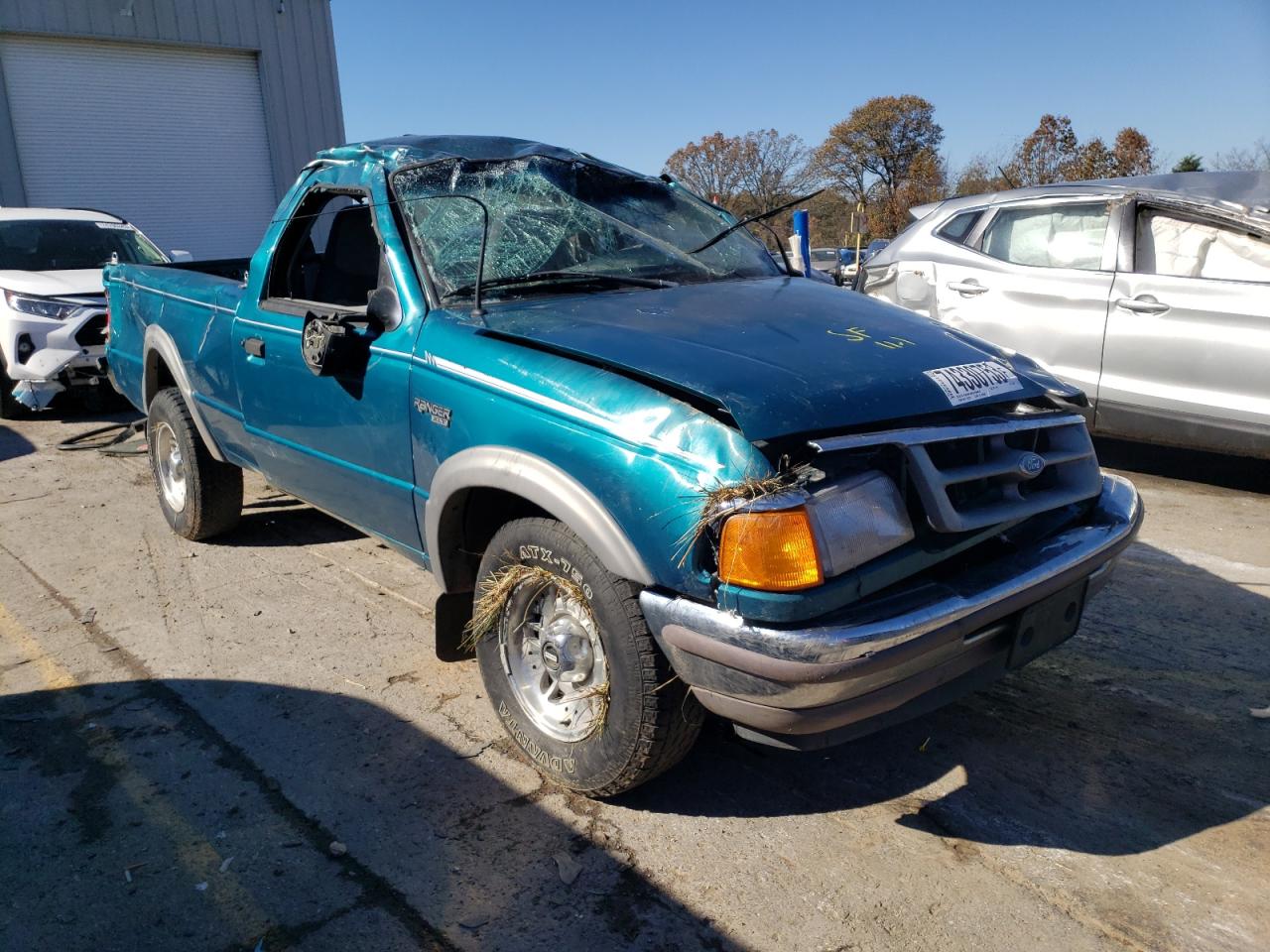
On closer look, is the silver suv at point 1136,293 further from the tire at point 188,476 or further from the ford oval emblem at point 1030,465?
the tire at point 188,476

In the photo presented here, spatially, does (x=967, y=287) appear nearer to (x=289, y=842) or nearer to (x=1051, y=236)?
(x=1051, y=236)

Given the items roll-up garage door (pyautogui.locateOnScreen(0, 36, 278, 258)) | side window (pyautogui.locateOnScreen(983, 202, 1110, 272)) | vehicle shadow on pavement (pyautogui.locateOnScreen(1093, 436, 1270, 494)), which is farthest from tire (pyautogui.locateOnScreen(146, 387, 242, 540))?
roll-up garage door (pyautogui.locateOnScreen(0, 36, 278, 258))

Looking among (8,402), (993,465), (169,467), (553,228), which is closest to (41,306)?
(8,402)

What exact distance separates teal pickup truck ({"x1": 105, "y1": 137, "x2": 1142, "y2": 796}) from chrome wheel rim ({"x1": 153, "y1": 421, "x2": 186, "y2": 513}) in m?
1.47

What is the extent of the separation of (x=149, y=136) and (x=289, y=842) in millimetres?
16174

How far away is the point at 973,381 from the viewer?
2797 mm

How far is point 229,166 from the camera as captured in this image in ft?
54.5

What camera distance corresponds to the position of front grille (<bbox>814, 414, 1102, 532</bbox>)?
241 cm

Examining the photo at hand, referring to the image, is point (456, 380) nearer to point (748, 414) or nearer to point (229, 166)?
point (748, 414)

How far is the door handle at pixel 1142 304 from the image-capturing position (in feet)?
18.2

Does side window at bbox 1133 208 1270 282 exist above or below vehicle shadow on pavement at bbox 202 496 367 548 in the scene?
above

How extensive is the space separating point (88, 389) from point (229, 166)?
29.9 ft

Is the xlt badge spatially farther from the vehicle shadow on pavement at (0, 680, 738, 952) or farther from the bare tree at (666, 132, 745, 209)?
the bare tree at (666, 132, 745, 209)

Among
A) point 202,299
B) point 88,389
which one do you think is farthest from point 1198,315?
point 88,389
